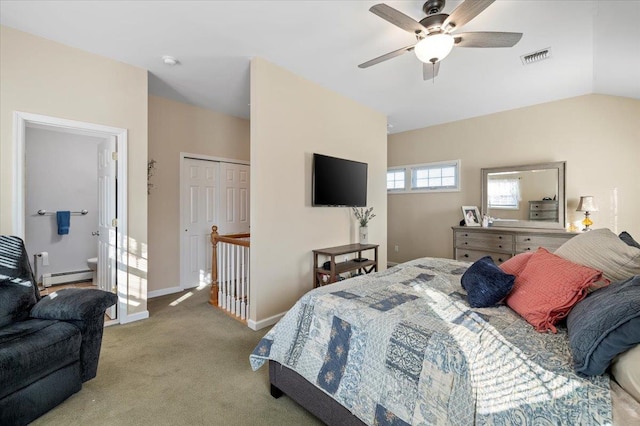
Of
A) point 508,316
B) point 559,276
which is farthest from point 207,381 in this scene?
point 559,276

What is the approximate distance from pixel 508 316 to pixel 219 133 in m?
4.49

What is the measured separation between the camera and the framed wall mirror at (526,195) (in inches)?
156

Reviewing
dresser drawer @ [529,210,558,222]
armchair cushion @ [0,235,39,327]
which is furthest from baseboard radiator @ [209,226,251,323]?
dresser drawer @ [529,210,558,222]

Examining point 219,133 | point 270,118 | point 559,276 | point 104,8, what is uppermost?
point 104,8

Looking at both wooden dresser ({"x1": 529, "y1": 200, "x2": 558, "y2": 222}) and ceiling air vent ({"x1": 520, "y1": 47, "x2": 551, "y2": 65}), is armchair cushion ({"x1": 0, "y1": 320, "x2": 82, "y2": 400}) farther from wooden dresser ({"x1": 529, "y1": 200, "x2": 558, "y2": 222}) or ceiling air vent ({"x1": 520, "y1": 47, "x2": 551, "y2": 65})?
wooden dresser ({"x1": 529, "y1": 200, "x2": 558, "y2": 222})

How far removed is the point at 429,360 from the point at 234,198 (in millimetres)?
4244

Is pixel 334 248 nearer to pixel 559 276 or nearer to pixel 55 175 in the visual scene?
pixel 559 276

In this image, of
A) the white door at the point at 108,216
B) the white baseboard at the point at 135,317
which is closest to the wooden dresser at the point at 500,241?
the white baseboard at the point at 135,317

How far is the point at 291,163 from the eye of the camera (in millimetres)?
3244

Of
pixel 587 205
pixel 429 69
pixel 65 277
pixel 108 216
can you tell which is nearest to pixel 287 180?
pixel 429 69

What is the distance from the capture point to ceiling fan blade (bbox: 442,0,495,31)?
1.72 m

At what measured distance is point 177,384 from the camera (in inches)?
78.2

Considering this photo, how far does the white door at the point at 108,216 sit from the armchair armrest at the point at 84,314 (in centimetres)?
114

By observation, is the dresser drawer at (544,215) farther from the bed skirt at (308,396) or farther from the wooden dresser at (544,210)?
the bed skirt at (308,396)
